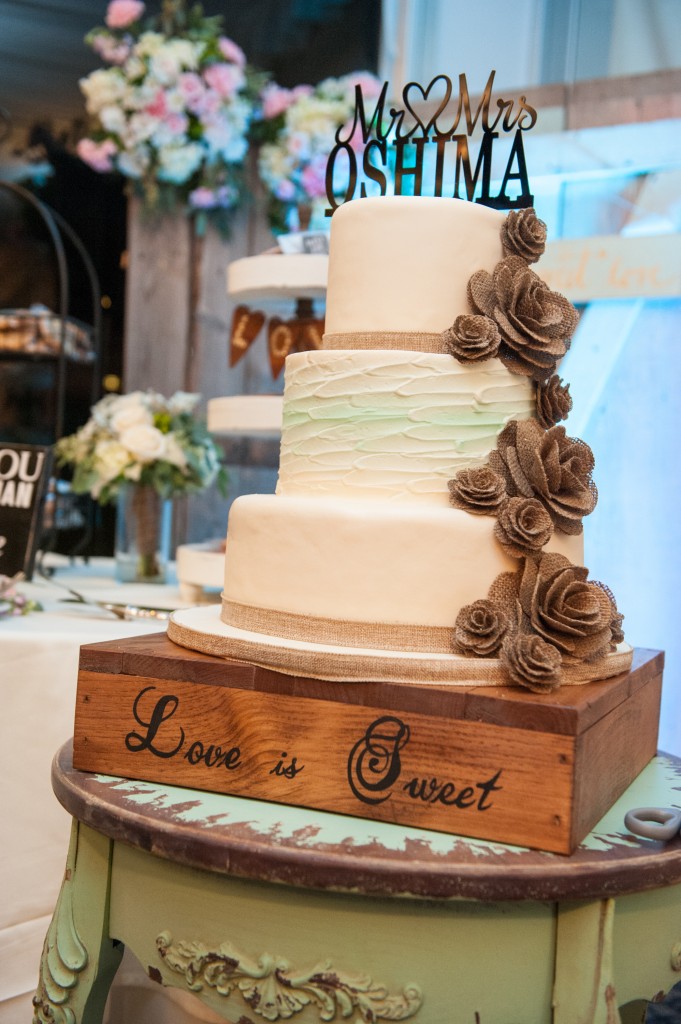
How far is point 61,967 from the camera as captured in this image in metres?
1.17

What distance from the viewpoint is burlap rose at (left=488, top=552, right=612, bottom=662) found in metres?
1.12

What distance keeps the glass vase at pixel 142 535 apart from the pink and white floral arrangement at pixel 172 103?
1.24 m

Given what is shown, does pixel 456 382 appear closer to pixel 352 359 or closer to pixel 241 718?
pixel 352 359

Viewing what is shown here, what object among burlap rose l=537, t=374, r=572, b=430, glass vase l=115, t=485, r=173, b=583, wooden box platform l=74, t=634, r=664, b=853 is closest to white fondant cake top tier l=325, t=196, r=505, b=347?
burlap rose l=537, t=374, r=572, b=430

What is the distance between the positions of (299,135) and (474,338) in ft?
6.98

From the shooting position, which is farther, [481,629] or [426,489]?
[426,489]

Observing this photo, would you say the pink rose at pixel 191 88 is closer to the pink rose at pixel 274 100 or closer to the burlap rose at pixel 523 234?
the pink rose at pixel 274 100

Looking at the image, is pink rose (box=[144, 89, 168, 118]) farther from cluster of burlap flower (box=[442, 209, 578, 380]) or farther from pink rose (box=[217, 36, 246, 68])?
cluster of burlap flower (box=[442, 209, 578, 380])

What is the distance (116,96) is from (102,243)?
0.59 metres

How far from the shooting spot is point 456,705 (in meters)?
1.05

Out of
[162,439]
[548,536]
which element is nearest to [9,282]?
[162,439]

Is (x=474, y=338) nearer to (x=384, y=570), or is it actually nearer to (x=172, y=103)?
(x=384, y=570)

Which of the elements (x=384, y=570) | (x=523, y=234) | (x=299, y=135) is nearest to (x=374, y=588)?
(x=384, y=570)

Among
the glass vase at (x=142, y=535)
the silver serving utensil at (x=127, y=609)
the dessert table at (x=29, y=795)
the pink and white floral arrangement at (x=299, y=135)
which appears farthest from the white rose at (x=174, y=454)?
the pink and white floral arrangement at (x=299, y=135)
